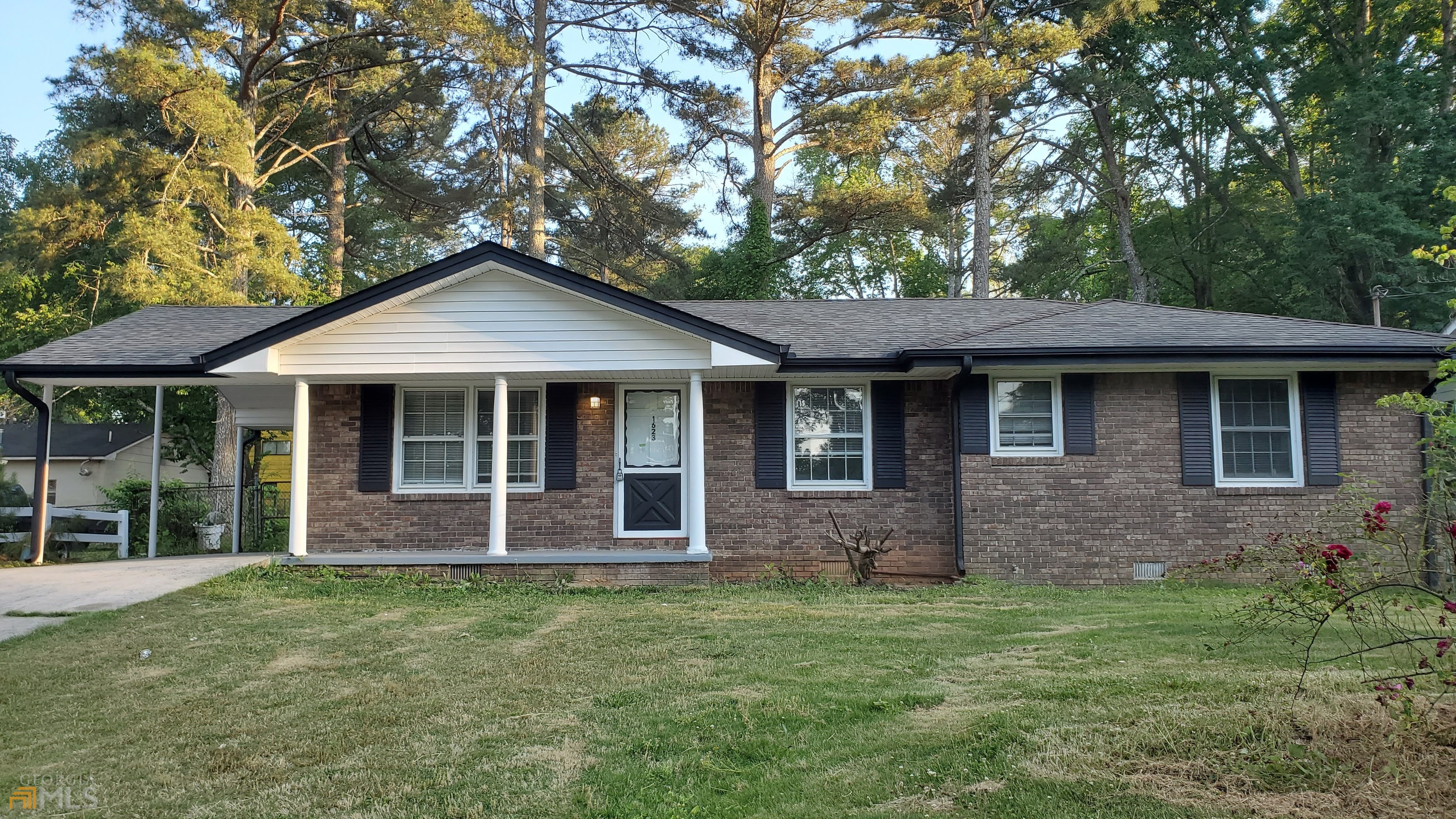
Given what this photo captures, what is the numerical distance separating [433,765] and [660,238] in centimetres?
2211

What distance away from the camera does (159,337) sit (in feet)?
41.7

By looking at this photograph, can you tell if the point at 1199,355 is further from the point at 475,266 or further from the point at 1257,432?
the point at 475,266

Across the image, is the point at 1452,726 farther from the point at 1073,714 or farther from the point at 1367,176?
the point at 1367,176

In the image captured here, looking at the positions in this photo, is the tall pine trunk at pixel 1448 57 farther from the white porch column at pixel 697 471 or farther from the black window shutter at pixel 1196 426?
the white porch column at pixel 697 471

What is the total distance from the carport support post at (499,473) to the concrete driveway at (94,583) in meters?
2.87

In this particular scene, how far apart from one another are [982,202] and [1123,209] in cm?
647

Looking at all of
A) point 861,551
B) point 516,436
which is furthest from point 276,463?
point 861,551

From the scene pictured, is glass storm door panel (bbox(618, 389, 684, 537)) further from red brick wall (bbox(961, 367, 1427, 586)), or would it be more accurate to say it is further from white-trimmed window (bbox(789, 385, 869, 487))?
red brick wall (bbox(961, 367, 1427, 586))

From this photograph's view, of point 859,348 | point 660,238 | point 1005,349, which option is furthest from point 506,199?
point 1005,349

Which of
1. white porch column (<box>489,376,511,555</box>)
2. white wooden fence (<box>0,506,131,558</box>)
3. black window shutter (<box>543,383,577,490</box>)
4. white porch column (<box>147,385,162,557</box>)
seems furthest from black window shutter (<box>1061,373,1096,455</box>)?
white wooden fence (<box>0,506,131,558</box>)

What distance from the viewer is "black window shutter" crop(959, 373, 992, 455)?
11234 mm

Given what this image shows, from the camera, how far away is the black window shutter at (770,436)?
11859mm

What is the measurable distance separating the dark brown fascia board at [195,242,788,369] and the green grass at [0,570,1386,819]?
3.29m

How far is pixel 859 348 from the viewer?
1177 cm
